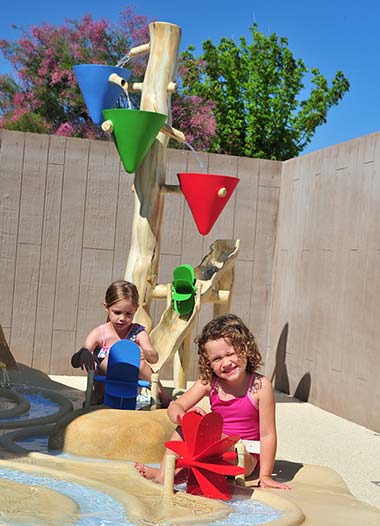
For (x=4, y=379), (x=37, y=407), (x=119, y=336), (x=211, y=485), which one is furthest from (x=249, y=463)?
(x=4, y=379)

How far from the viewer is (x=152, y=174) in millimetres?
6973

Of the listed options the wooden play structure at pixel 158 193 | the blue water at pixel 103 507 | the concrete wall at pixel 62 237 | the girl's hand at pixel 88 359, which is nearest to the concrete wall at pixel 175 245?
the concrete wall at pixel 62 237

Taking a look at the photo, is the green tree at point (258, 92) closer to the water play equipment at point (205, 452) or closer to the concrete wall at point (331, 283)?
the concrete wall at point (331, 283)

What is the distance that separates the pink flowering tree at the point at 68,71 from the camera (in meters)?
20.9

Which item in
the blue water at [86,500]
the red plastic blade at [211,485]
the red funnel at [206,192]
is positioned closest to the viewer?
the blue water at [86,500]

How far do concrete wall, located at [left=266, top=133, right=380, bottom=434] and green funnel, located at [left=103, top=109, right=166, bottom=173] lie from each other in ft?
5.65

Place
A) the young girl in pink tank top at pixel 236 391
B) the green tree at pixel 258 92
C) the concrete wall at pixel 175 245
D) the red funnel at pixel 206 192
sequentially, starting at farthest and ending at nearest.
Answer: the green tree at pixel 258 92 → the concrete wall at pixel 175 245 → the red funnel at pixel 206 192 → the young girl in pink tank top at pixel 236 391

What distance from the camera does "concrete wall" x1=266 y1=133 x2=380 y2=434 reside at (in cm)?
686

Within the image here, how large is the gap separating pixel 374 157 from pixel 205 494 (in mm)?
3888

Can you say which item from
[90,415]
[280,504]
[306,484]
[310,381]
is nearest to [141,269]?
[310,381]

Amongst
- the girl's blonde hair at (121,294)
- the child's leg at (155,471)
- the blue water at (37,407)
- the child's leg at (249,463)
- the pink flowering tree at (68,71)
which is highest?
the pink flowering tree at (68,71)

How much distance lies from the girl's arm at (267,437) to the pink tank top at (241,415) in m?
0.05

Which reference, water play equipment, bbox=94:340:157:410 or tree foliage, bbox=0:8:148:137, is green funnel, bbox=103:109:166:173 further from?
tree foliage, bbox=0:8:148:137

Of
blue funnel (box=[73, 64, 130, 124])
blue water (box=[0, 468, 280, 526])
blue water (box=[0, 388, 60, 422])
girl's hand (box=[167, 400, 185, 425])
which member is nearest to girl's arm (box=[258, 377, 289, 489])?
blue water (box=[0, 468, 280, 526])
